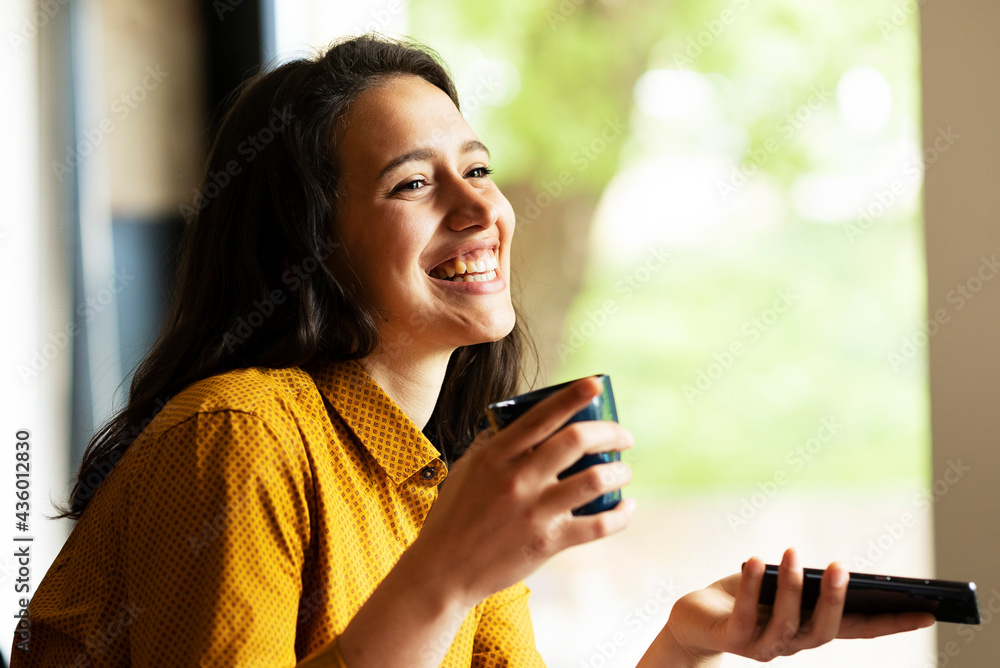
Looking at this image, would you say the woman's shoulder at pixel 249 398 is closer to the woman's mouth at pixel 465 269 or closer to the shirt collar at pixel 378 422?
the shirt collar at pixel 378 422

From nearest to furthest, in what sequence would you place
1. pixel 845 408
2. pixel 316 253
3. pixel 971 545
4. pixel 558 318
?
1. pixel 316 253
2. pixel 971 545
3. pixel 558 318
4. pixel 845 408

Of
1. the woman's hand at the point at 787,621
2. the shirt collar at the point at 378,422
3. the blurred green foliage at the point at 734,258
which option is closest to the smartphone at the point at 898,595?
the woman's hand at the point at 787,621

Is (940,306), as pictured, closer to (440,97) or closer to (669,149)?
(440,97)

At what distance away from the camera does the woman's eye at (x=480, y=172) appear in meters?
1.25

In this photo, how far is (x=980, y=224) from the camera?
135cm

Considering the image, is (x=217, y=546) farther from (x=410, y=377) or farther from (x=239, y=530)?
(x=410, y=377)

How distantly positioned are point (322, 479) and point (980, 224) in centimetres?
111

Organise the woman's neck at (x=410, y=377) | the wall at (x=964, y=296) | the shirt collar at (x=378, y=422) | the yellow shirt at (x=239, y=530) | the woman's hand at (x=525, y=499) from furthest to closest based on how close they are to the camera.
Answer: the wall at (x=964, y=296)
the woman's neck at (x=410, y=377)
the shirt collar at (x=378, y=422)
the yellow shirt at (x=239, y=530)
the woman's hand at (x=525, y=499)

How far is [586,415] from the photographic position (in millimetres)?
708

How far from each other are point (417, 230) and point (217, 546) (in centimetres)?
50

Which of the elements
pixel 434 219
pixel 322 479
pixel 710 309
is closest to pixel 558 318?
pixel 710 309

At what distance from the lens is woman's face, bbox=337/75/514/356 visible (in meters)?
1.12

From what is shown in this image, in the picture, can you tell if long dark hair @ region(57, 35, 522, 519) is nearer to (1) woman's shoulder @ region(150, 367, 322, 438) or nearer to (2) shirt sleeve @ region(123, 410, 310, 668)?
(1) woman's shoulder @ region(150, 367, 322, 438)

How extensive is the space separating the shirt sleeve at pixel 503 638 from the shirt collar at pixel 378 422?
0.29m
